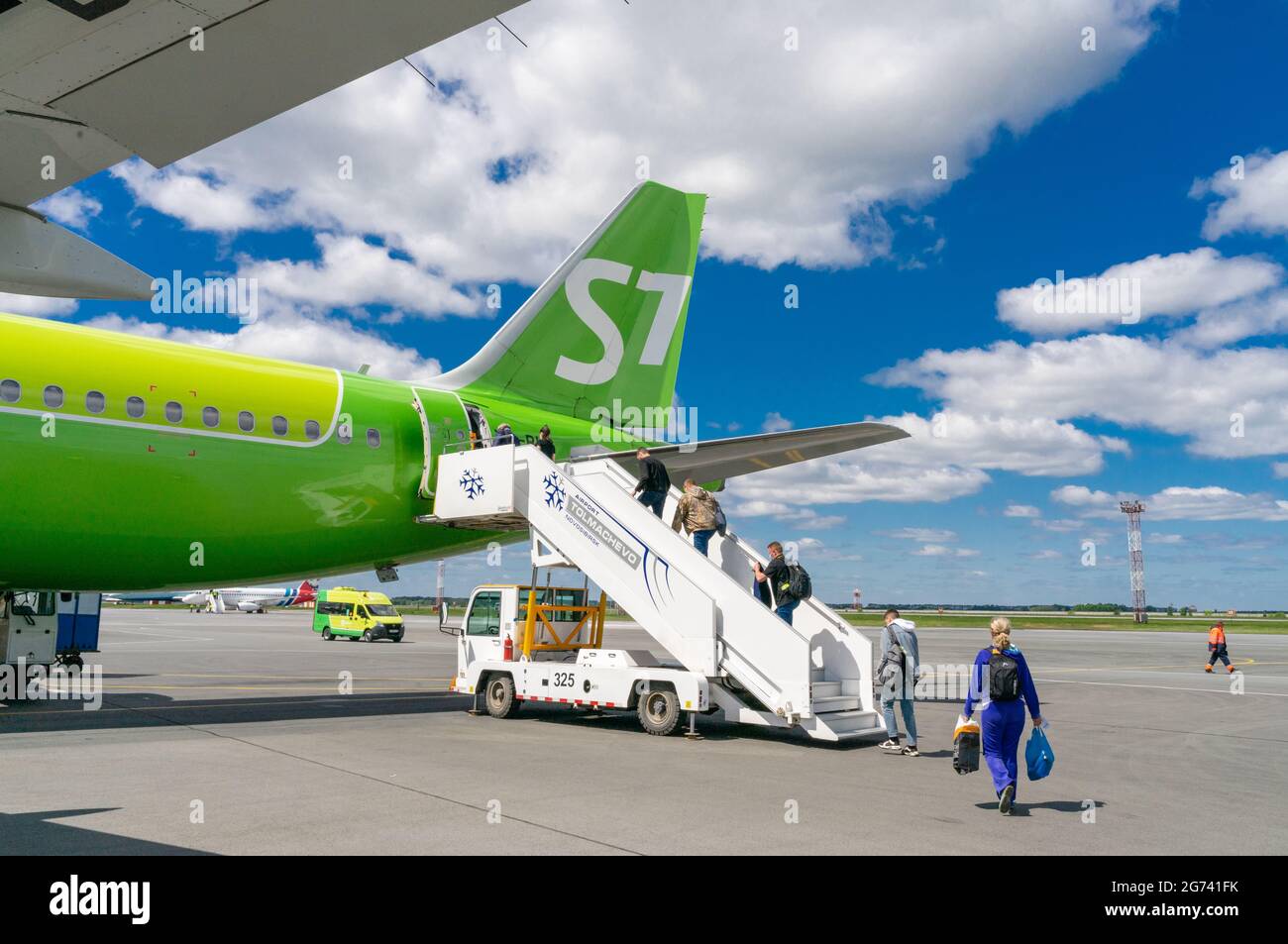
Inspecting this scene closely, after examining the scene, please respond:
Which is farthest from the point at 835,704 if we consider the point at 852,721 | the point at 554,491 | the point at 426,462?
the point at 426,462

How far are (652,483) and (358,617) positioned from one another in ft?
119

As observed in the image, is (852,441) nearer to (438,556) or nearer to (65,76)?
(438,556)

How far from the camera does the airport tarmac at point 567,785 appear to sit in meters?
7.31

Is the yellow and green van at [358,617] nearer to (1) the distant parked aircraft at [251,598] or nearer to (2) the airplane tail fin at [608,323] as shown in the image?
(2) the airplane tail fin at [608,323]

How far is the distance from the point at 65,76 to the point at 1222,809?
36.5 feet

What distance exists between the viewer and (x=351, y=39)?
418 centimetres

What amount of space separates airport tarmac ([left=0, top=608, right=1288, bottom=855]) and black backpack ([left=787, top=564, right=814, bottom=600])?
7.50 feet

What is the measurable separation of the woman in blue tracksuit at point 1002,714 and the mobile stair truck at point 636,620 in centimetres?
394

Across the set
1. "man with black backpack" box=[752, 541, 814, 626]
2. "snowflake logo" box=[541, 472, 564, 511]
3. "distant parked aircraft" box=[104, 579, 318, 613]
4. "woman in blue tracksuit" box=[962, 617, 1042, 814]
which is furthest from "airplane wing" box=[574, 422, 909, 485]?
"distant parked aircraft" box=[104, 579, 318, 613]

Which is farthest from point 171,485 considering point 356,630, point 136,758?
point 356,630

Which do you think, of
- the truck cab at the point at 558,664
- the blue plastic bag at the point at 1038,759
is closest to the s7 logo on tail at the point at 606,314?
the truck cab at the point at 558,664

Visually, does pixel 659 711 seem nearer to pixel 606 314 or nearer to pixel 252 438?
pixel 252 438

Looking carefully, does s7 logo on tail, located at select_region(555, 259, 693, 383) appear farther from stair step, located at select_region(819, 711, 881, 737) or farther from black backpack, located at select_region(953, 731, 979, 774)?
black backpack, located at select_region(953, 731, 979, 774)

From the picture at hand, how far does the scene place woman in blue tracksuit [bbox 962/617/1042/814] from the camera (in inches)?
342
